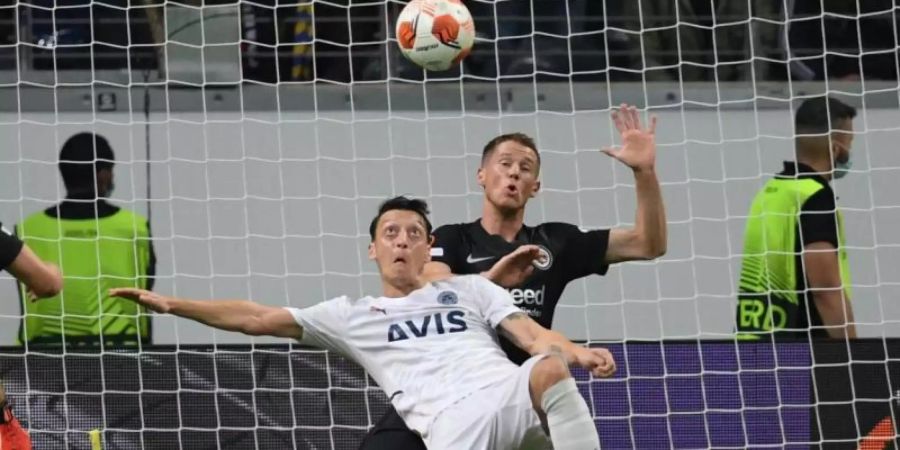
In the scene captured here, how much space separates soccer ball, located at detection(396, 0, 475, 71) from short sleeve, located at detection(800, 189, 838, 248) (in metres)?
1.85

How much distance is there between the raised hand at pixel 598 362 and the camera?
5.55 m

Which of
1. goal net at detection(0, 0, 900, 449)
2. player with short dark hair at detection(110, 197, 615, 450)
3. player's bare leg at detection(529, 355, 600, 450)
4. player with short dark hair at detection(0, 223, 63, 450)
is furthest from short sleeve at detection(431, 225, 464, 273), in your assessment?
player with short dark hair at detection(0, 223, 63, 450)

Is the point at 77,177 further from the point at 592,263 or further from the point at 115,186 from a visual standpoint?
the point at 592,263

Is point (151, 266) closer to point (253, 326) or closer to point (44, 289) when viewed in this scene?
point (253, 326)

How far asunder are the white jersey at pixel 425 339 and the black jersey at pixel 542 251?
0.37 metres

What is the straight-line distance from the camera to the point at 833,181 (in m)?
8.88

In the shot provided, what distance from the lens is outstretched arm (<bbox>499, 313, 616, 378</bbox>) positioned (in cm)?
557

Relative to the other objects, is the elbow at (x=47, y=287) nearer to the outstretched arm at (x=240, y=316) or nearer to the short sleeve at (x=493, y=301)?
the outstretched arm at (x=240, y=316)

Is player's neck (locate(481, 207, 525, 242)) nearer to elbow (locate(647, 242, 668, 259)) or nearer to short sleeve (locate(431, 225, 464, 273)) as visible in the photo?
short sleeve (locate(431, 225, 464, 273))

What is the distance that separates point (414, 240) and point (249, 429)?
5.90ft

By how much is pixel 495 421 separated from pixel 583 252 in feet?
3.91

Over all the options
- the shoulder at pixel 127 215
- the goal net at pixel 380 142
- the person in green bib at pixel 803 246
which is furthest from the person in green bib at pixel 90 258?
the person in green bib at pixel 803 246

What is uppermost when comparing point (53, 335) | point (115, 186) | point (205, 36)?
point (205, 36)

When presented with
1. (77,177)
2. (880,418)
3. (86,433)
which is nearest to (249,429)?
(86,433)
